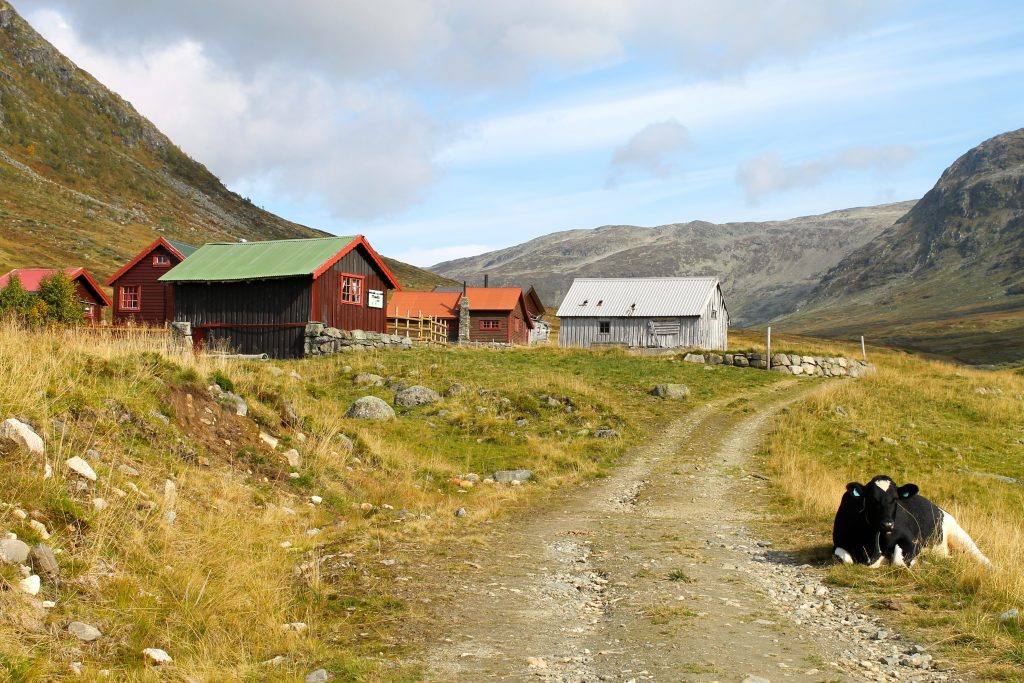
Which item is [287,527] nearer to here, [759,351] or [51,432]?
[51,432]

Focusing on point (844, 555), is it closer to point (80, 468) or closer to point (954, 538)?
point (954, 538)

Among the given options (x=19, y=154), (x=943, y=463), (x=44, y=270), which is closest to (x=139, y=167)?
(x=19, y=154)

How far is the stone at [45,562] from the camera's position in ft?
24.1

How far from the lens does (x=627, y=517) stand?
14930 millimetres

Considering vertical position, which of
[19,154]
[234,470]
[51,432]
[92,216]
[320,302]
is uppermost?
[19,154]

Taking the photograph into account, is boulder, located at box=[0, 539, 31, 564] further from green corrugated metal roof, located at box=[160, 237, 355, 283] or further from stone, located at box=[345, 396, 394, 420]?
green corrugated metal roof, located at box=[160, 237, 355, 283]

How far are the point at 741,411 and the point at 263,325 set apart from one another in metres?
24.0

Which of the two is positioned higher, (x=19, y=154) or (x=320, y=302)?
(x=19, y=154)

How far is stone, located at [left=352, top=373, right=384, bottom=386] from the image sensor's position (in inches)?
1118

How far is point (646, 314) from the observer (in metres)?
59.2

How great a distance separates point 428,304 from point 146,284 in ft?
81.0

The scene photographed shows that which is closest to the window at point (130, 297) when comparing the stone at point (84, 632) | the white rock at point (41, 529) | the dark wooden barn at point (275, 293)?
the dark wooden barn at point (275, 293)

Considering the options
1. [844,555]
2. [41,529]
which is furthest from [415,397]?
[41,529]

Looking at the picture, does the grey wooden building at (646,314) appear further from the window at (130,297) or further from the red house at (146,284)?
the window at (130,297)
